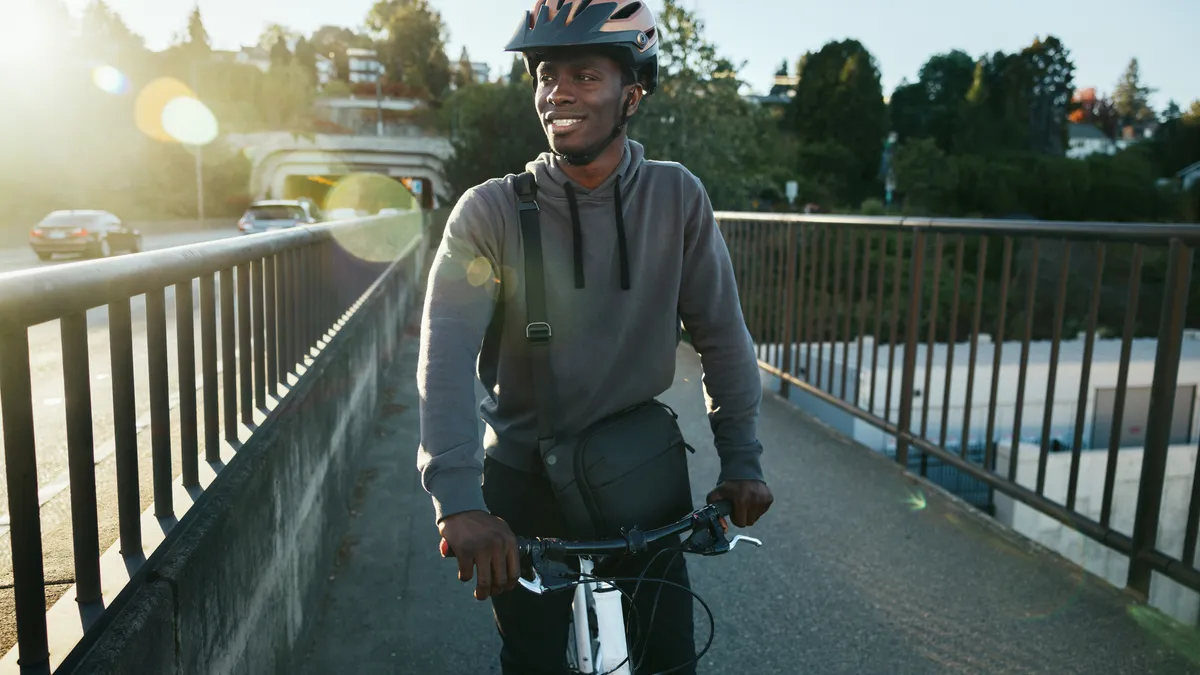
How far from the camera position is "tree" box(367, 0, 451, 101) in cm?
12288

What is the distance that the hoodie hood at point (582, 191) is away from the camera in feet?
6.66

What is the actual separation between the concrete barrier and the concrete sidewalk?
0.24m

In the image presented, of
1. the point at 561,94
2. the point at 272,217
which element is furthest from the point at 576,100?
the point at 272,217

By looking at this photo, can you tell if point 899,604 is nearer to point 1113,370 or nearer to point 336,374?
point 336,374

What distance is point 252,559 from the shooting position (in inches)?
111

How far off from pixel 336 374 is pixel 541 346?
341cm

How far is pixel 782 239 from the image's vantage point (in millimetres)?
7953

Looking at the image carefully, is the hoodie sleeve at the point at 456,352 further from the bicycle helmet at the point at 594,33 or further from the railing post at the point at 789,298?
the railing post at the point at 789,298

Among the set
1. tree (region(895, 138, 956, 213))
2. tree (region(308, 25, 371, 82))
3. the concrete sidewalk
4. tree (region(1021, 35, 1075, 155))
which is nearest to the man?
the concrete sidewalk

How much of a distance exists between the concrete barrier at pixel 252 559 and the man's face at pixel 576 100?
128 cm

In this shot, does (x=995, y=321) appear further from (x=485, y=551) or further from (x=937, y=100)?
(x=937, y=100)

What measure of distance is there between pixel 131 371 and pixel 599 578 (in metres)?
1.18

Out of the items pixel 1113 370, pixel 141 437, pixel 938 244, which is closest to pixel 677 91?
pixel 1113 370

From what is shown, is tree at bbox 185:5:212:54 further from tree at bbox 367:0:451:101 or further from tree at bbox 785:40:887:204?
tree at bbox 785:40:887:204
